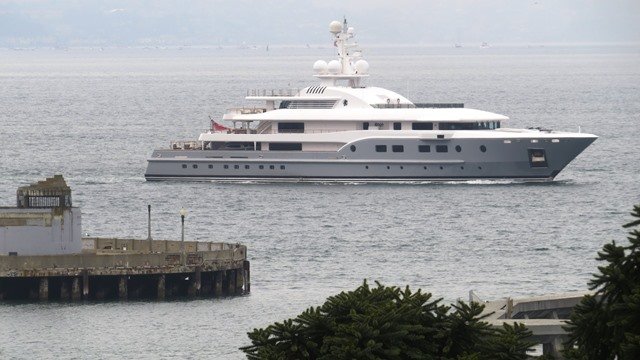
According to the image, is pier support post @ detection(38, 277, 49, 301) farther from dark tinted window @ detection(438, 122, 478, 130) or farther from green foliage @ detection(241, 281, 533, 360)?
dark tinted window @ detection(438, 122, 478, 130)

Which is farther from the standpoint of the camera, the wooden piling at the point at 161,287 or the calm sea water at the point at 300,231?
the wooden piling at the point at 161,287

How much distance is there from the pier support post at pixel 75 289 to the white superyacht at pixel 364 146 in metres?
36.7

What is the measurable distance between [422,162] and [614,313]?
216 ft

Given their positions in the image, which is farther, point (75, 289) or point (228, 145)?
point (228, 145)

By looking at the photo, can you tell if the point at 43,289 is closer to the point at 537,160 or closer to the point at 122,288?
the point at 122,288

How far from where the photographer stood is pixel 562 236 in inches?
2867

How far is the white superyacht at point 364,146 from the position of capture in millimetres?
90250

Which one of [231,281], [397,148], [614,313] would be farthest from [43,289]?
[397,148]

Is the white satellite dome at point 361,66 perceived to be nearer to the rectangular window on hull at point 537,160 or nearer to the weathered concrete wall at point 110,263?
the rectangular window on hull at point 537,160

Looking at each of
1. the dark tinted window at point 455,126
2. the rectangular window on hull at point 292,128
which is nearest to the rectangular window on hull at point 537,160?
the dark tinted window at point 455,126

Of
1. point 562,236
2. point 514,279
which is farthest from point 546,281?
point 562,236

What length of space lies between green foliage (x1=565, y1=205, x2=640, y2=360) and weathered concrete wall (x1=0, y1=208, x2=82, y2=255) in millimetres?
32611

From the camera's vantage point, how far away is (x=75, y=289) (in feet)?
180

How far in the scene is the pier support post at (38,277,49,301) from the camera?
2157 inches
